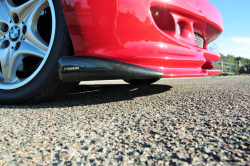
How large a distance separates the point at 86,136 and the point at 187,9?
132 cm

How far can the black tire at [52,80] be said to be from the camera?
1326mm

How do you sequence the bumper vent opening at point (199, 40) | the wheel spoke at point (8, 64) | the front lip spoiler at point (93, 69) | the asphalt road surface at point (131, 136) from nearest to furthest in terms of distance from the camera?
1. the asphalt road surface at point (131, 136)
2. the front lip spoiler at point (93, 69)
3. the wheel spoke at point (8, 64)
4. the bumper vent opening at point (199, 40)

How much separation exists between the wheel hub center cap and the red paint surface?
594 mm

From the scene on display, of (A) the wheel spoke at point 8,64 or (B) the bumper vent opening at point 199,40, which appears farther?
(B) the bumper vent opening at point 199,40

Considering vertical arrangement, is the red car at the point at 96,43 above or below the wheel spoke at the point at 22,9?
below

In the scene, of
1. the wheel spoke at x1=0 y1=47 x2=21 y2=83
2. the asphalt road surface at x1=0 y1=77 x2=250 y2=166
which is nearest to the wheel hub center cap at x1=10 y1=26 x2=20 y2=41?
the wheel spoke at x1=0 y1=47 x2=21 y2=83

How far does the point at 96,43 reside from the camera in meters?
1.25

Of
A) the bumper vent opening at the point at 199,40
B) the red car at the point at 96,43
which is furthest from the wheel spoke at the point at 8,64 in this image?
the bumper vent opening at the point at 199,40

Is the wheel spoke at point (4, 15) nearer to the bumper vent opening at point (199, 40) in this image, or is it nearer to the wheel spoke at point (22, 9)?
the wheel spoke at point (22, 9)

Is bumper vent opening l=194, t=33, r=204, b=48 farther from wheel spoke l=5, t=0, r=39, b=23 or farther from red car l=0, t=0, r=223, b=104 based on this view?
wheel spoke l=5, t=0, r=39, b=23

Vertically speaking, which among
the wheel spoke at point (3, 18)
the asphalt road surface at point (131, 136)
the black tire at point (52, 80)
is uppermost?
the wheel spoke at point (3, 18)

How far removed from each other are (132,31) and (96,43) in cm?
27

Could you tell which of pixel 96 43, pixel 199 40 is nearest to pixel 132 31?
pixel 96 43

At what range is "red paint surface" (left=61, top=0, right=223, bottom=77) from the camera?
47.2 inches
